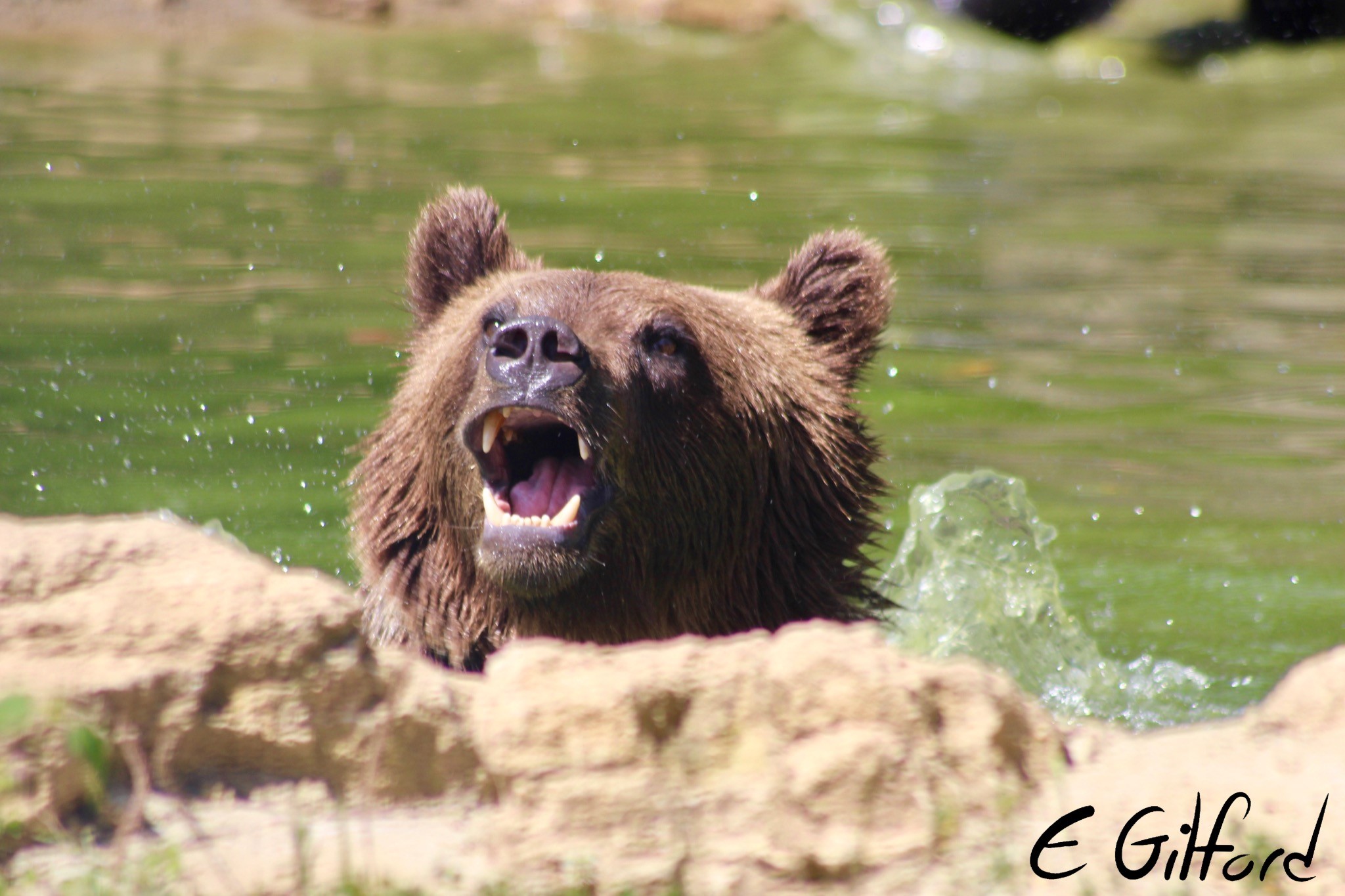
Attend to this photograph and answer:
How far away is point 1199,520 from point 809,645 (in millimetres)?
4953

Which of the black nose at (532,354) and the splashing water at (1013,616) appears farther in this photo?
the splashing water at (1013,616)

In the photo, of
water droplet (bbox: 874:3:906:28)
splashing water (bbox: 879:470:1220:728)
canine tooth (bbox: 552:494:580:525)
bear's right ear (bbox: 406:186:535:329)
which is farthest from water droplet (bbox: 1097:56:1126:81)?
canine tooth (bbox: 552:494:580:525)

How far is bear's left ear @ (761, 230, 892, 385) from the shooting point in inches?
202

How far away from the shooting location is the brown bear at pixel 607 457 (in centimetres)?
428

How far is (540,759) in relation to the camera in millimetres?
2713

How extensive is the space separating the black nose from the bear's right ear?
1018 millimetres

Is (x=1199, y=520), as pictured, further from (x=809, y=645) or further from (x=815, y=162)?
(x=815, y=162)

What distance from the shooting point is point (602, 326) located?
4.51m

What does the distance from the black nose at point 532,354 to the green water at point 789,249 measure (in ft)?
6.48

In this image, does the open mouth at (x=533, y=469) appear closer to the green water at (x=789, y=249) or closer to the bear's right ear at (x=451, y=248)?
the bear's right ear at (x=451, y=248)

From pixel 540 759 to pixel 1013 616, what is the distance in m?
3.74

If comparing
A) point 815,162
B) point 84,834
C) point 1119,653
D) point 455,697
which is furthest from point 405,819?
point 815,162
